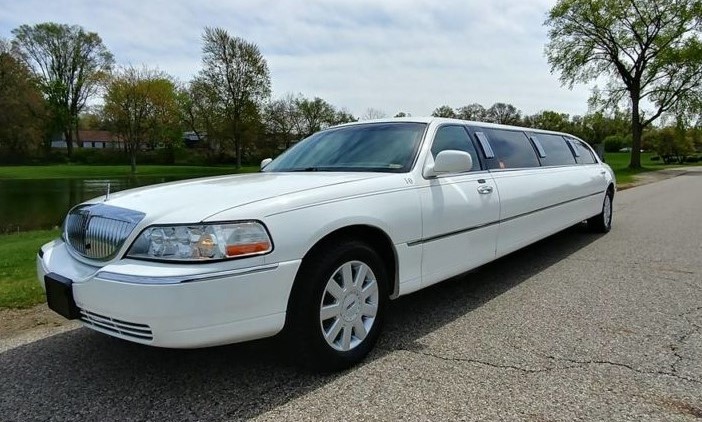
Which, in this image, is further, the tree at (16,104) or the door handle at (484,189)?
the tree at (16,104)

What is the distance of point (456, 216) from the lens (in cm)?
404

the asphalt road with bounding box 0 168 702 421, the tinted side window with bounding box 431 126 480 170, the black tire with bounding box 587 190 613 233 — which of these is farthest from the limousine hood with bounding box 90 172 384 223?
the black tire with bounding box 587 190 613 233

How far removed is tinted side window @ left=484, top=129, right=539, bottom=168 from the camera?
5.14 metres

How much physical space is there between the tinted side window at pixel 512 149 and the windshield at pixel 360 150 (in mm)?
1154

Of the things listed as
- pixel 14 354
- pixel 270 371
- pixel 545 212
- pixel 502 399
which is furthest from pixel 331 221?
pixel 545 212

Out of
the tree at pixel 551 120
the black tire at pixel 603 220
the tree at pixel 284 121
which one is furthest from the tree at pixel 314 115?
the black tire at pixel 603 220

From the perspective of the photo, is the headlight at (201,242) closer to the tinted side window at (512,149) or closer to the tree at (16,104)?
the tinted side window at (512,149)

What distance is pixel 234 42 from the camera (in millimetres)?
46156

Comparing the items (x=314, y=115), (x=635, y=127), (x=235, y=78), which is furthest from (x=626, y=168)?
(x=314, y=115)

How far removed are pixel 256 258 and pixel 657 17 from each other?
4131 centimetres

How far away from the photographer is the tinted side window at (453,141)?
4.29m

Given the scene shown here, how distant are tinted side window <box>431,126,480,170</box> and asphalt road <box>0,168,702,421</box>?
1329 millimetres

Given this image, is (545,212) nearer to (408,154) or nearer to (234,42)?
(408,154)

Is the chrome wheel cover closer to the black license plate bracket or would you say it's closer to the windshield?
the windshield
